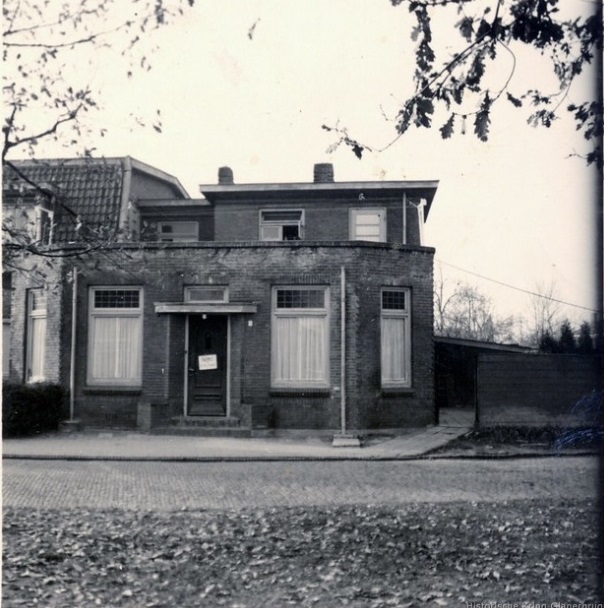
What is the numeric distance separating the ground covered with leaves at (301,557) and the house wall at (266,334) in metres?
7.31

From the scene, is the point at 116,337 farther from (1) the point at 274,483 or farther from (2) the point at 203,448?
(1) the point at 274,483

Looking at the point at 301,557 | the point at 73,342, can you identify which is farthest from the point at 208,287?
the point at 301,557

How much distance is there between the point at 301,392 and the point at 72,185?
8.35 m

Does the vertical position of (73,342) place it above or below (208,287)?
below

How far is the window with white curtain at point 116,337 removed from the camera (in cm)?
1529

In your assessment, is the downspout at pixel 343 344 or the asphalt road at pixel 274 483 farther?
the downspout at pixel 343 344

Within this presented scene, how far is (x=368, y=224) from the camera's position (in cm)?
1928

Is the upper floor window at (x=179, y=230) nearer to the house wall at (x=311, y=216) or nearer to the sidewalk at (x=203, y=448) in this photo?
the house wall at (x=311, y=216)

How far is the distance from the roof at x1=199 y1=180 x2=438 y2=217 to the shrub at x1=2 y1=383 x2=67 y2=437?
721 centimetres

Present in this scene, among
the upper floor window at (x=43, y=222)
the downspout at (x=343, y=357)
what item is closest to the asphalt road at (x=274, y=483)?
the downspout at (x=343, y=357)

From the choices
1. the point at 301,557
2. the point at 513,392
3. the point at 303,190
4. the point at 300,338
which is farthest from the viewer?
the point at 303,190

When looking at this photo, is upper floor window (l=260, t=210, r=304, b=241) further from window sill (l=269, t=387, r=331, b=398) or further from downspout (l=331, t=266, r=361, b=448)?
window sill (l=269, t=387, r=331, b=398)

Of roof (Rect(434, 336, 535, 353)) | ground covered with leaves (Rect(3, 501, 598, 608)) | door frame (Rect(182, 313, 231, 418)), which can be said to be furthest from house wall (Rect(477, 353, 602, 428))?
door frame (Rect(182, 313, 231, 418))

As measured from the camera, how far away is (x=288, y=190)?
19047 millimetres
